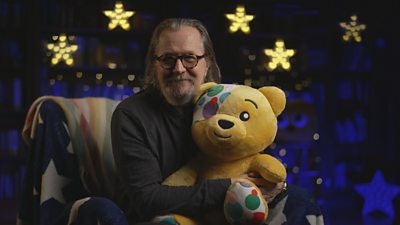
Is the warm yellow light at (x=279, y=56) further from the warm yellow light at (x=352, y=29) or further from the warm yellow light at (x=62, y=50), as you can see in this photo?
the warm yellow light at (x=62, y=50)

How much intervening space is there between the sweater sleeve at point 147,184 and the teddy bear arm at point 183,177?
0.09ft

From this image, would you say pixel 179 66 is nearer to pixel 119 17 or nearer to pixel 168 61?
pixel 168 61

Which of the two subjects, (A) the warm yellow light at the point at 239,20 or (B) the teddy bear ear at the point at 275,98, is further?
(A) the warm yellow light at the point at 239,20

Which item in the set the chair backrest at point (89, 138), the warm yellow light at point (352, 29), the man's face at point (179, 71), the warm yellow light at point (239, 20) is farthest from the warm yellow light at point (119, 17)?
the man's face at point (179, 71)

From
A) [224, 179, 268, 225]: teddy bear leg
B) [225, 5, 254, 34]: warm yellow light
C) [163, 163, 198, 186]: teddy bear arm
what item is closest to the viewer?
[224, 179, 268, 225]: teddy bear leg

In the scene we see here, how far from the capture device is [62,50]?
13.3 ft

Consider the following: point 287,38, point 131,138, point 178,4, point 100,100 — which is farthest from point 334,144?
point 131,138

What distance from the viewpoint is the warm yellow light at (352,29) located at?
4.25 m

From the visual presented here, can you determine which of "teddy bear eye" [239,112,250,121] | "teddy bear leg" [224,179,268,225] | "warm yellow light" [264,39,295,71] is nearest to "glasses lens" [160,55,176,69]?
"teddy bear eye" [239,112,250,121]

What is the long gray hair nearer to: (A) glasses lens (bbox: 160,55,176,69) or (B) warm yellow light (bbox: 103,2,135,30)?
(A) glasses lens (bbox: 160,55,176,69)

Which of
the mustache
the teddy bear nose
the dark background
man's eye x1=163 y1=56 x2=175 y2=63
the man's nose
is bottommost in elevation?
the dark background

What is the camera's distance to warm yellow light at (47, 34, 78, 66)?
13.2 feet

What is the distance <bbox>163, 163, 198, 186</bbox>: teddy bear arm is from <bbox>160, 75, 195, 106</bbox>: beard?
0.18 m

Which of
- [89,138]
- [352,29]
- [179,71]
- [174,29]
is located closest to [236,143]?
[179,71]
